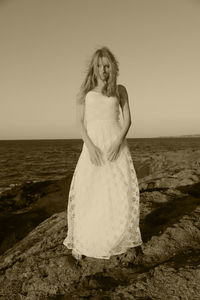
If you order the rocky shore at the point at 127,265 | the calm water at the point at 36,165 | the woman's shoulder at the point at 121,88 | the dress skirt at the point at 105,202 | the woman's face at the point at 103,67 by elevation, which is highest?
the woman's face at the point at 103,67

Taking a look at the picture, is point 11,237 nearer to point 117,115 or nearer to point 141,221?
point 141,221

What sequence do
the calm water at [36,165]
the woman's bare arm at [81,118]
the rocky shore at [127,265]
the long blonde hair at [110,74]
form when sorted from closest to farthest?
the rocky shore at [127,265]
the long blonde hair at [110,74]
the woman's bare arm at [81,118]
the calm water at [36,165]

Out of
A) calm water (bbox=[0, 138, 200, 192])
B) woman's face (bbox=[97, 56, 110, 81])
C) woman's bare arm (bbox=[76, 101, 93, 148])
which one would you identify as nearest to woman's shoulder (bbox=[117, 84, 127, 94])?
woman's face (bbox=[97, 56, 110, 81])

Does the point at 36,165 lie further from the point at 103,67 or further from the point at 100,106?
the point at 103,67

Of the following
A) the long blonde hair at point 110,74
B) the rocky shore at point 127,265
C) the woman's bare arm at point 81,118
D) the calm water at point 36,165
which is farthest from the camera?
the calm water at point 36,165

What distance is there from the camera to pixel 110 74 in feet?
12.4

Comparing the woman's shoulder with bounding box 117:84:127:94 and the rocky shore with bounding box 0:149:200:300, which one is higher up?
the woman's shoulder with bounding box 117:84:127:94

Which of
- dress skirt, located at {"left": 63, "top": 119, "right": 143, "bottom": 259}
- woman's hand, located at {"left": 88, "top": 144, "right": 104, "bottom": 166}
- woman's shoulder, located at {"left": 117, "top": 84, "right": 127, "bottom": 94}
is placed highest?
woman's shoulder, located at {"left": 117, "top": 84, "right": 127, "bottom": 94}

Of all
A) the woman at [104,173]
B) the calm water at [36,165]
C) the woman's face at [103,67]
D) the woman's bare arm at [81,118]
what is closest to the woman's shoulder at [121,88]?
the woman at [104,173]

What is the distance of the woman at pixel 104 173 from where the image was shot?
380 centimetres

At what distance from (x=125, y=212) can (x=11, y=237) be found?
489 cm

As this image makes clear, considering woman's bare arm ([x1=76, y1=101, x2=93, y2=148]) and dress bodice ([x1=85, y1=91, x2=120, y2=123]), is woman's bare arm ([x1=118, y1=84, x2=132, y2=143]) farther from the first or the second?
woman's bare arm ([x1=76, y1=101, x2=93, y2=148])

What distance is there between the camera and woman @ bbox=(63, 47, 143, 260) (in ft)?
12.5

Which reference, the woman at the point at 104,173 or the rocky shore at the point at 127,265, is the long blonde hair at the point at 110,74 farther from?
the rocky shore at the point at 127,265
